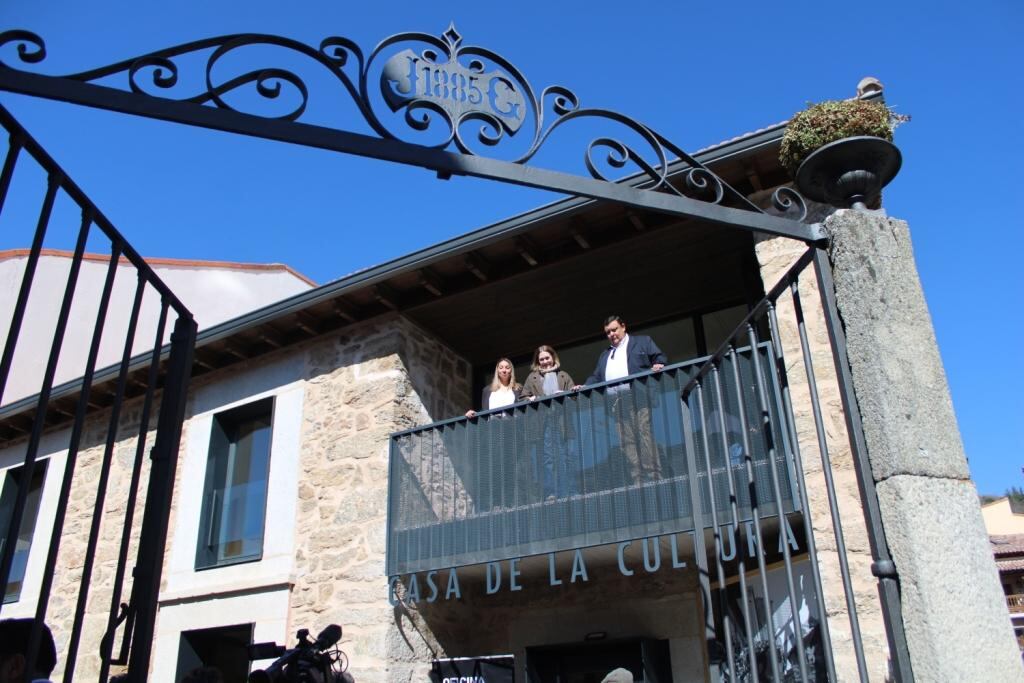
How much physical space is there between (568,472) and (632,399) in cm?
73

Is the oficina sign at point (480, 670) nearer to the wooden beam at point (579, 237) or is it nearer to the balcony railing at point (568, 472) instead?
the balcony railing at point (568, 472)

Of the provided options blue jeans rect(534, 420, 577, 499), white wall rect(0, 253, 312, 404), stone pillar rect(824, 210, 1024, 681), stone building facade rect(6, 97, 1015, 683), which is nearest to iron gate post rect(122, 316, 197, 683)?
stone pillar rect(824, 210, 1024, 681)

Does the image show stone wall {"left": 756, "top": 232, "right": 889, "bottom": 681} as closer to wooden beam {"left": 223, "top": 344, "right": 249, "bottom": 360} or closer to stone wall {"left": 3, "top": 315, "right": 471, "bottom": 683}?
stone wall {"left": 3, "top": 315, "right": 471, "bottom": 683}

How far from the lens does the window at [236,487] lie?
8.27m

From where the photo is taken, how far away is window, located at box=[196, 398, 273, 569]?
8266 mm

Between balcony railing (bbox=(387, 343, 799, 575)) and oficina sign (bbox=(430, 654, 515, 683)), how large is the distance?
715mm

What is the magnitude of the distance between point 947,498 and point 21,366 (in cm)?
1206

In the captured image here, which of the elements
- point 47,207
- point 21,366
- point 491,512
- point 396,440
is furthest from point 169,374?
point 21,366

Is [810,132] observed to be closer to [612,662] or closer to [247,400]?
[612,662]

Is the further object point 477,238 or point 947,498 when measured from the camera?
point 477,238

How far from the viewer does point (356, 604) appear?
719 cm

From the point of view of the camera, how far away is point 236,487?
28.2ft

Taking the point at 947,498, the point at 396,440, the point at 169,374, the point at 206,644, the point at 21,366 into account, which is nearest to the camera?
the point at 947,498

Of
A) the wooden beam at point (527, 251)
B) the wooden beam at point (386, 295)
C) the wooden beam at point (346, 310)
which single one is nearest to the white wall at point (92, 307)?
the wooden beam at point (346, 310)
